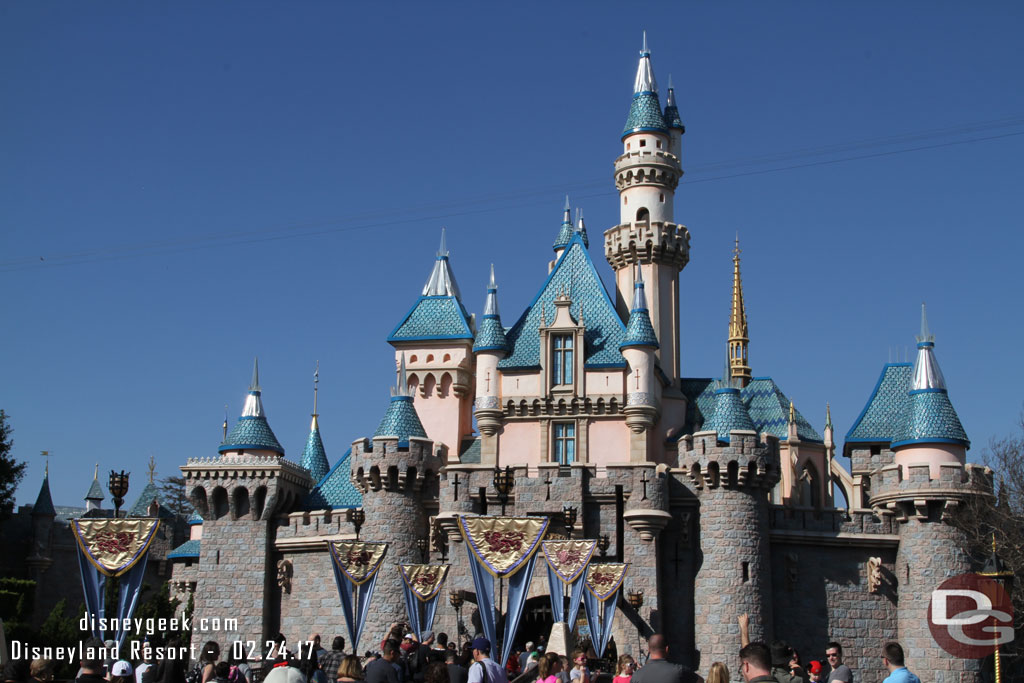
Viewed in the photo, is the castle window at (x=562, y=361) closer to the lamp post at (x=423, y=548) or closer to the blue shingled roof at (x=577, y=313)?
the blue shingled roof at (x=577, y=313)

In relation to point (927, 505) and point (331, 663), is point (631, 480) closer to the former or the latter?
point (927, 505)

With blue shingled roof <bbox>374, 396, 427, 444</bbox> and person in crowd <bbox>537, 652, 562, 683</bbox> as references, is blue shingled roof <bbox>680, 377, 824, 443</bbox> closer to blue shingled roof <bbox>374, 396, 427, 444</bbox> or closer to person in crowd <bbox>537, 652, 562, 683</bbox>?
blue shingled roof <bbox>374, 396, 427, 444</bbox>

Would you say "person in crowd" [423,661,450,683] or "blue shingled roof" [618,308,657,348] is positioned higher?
"blue shingled roof" [618,308,657,348]

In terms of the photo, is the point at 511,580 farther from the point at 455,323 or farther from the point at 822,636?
the point at 455,323

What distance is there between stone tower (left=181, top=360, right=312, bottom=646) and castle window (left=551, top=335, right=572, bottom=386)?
314 inches

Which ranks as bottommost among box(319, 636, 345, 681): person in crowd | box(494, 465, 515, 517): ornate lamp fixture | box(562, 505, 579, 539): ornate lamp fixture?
box(319, 636, 345, 681): person in crowd

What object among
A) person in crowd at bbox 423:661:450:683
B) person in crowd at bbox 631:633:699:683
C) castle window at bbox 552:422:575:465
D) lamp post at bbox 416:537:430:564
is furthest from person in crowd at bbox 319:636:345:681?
castle window at bbox 552:422:575:465

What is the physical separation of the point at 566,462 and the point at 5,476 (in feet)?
65.0

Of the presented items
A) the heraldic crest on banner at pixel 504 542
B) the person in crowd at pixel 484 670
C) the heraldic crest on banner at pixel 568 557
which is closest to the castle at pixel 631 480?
the heraldic crest on banner at pixel 568 557

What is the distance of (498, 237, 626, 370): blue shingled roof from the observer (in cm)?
3756

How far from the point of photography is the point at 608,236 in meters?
41.6

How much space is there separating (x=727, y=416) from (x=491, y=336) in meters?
7.90

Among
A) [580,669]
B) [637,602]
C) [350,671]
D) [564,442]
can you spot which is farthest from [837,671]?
[564,442]

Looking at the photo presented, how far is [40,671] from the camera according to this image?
11.9 m
